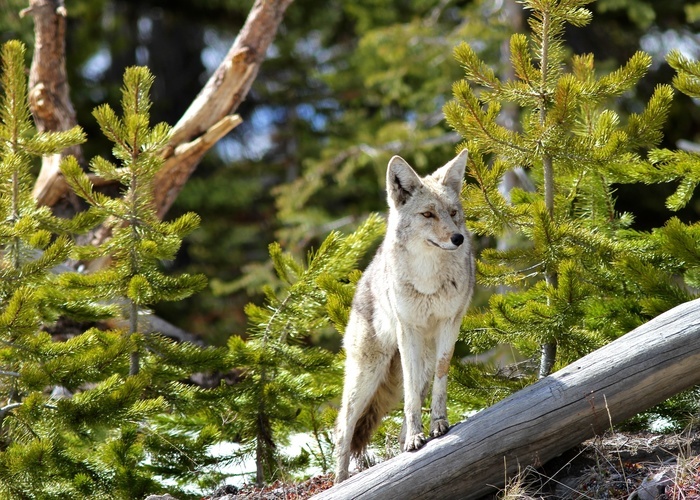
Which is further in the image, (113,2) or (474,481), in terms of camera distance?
(113,2)

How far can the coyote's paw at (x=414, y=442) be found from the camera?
6062 millimetres

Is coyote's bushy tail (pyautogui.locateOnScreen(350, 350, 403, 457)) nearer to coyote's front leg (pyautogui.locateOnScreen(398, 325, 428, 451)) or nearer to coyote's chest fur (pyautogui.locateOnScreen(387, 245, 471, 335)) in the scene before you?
coyote's front leg (pyautogui.locateOnScreen(398, 325, 428, 451))

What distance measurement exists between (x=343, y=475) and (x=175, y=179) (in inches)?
170

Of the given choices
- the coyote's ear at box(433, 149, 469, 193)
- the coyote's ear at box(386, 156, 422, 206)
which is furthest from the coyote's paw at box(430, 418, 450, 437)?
the coyote's ear at box(433, 149, 469, 193)

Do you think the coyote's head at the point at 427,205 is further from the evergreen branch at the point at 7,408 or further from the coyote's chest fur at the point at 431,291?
the evergreen branch at the point at 7,408

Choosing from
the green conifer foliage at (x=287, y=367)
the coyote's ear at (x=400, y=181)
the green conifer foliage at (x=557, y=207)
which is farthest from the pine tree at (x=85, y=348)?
the green conifer foliage at (x=557, y=207)

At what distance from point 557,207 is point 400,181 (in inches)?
59.2

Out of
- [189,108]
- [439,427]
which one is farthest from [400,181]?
[189,108]

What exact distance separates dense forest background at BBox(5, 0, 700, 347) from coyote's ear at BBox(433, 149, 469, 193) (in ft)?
29.9

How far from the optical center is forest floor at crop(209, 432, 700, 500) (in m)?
5.69

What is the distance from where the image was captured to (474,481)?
5.91 metres

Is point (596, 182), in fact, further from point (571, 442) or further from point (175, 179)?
point (175, 179)

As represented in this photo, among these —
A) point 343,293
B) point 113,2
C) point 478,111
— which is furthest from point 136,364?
point 113,2

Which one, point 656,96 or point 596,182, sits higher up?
point 656,96
